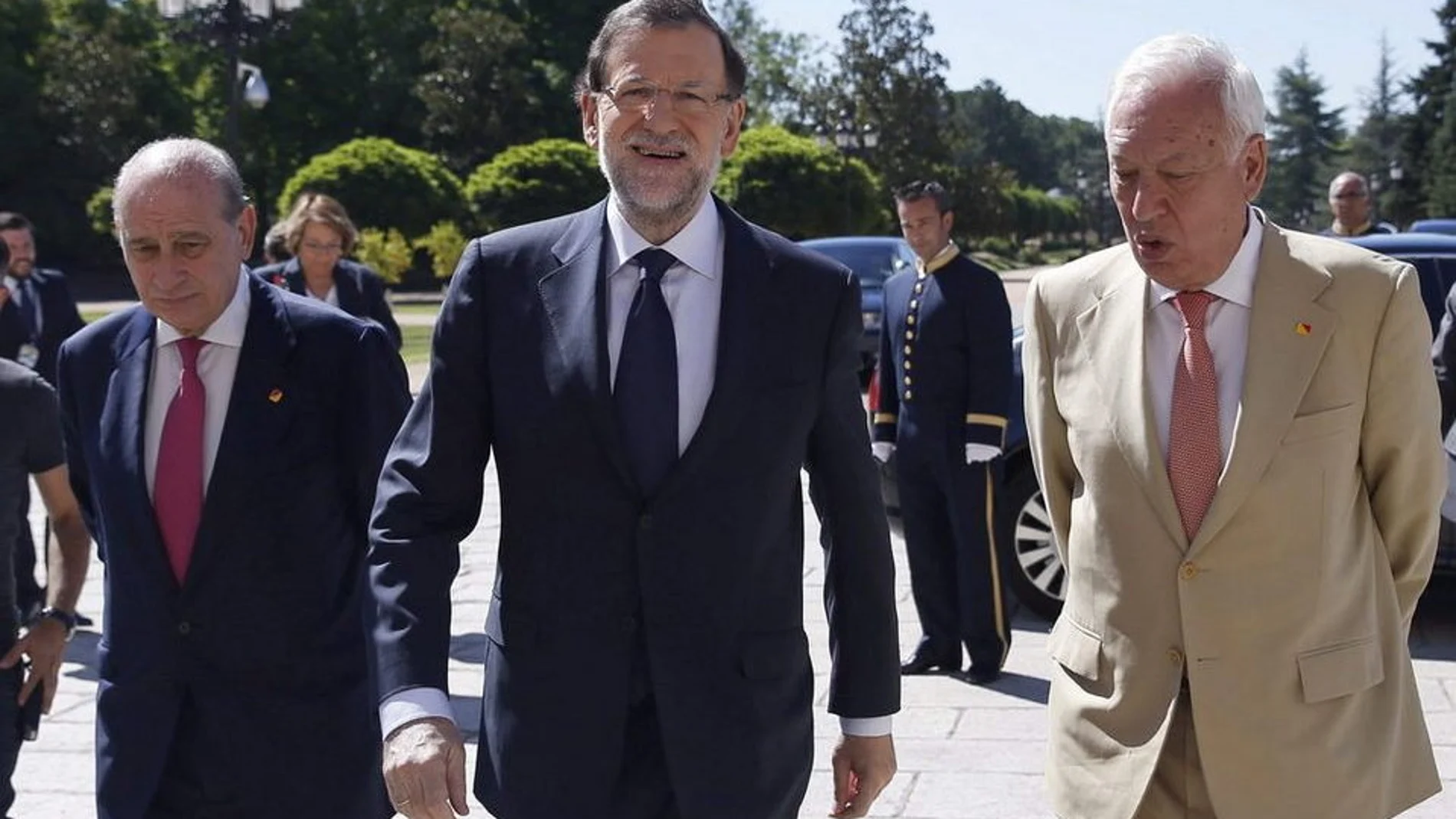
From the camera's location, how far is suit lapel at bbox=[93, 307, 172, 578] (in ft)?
11.6

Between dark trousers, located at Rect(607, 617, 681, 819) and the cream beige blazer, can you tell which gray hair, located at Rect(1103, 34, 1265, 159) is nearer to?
the cream beige blazer

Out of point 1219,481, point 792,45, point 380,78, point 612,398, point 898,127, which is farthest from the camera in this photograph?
point 792,45

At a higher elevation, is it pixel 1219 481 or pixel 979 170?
pixel 1219 481

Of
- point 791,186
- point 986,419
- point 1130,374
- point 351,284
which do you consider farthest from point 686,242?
point 791,186

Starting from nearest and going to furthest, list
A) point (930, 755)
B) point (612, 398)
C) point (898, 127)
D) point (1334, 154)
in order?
point (612, 398) < point (930, 755) < point (898, 127) < point (1334, 154)

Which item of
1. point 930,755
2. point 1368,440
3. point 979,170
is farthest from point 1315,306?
point 979,170

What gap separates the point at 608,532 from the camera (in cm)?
282

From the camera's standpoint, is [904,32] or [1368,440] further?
[904,32]

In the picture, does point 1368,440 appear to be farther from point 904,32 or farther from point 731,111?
point 904,32

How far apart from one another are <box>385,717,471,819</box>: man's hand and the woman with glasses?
20.5ft

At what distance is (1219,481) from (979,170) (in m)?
72.6

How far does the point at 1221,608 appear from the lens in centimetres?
301

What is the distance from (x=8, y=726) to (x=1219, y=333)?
267 centimetres

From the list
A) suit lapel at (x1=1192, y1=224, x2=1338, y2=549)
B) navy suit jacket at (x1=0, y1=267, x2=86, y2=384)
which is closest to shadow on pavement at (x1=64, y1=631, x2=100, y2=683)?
navy suit jacket at (x1=0, y1=267, x2=86, y2=384)
